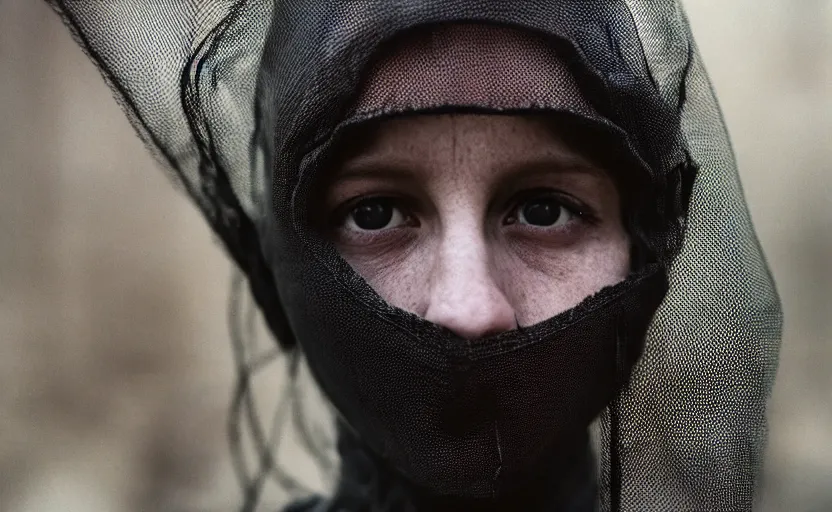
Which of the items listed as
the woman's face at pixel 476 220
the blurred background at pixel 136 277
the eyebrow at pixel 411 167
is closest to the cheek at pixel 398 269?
the woman's face at pixel 476 220

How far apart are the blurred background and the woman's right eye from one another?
79.7 inches

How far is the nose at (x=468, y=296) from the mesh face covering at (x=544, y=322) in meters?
0.02

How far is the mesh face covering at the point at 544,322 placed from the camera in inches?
38.0

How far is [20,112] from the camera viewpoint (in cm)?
287

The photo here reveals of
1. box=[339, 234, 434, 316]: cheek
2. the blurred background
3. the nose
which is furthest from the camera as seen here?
the blurred background

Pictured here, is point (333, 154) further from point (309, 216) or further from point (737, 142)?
point (737, 142)

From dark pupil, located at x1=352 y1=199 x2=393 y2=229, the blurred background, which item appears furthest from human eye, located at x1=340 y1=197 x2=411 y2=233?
the blurred background

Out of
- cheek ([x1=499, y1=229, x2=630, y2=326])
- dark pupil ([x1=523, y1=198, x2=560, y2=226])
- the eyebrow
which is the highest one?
the eyebrow

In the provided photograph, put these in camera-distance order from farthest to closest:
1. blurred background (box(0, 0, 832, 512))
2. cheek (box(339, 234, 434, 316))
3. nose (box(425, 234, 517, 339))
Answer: blurred background (box(0, 0, 832, 512)), cheek (box(339, 234, 434, 316)), nose (box(425, 234, 517, 339))

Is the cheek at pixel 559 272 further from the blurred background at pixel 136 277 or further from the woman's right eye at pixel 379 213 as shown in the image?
the blurred background at pixel 136 277

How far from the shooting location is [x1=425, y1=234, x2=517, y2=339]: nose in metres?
0.93

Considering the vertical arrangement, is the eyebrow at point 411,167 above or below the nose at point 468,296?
above

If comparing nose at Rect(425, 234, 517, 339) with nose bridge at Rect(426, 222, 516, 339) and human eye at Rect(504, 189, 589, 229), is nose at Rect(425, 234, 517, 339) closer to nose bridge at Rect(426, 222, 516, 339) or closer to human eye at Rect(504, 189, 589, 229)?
nose bridge at Rect(426, 222, 516, 339)

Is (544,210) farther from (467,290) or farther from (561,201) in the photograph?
(467,290)
